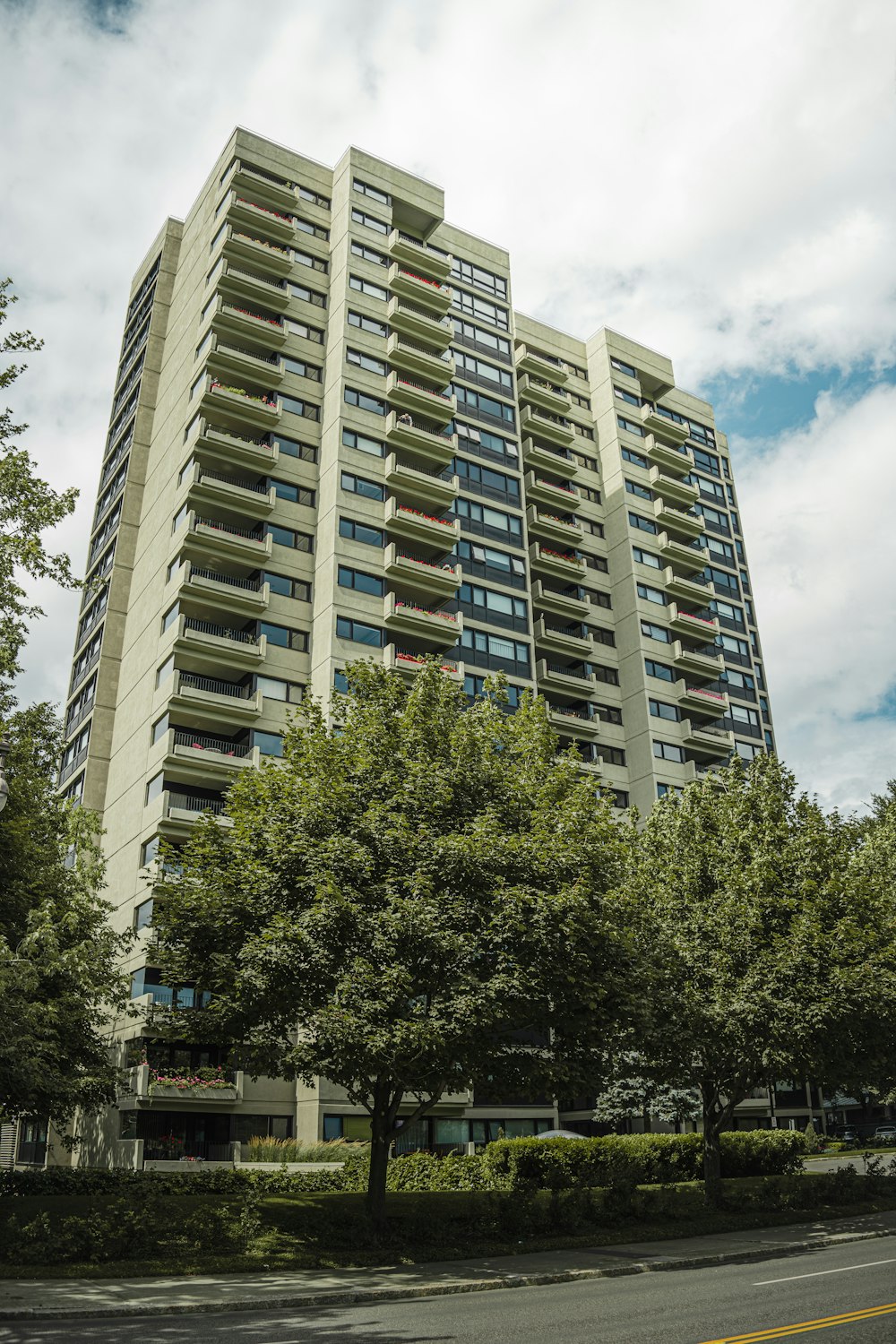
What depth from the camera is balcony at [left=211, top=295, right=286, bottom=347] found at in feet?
183

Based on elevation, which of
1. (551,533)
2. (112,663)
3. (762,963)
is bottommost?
(762,963)

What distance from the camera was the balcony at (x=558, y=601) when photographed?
6625 cm

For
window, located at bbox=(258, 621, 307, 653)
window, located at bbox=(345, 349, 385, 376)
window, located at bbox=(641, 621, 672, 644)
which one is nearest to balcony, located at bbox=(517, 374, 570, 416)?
window, located at bbox=(345, 349, 385, 376)

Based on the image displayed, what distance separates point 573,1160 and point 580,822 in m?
19.1

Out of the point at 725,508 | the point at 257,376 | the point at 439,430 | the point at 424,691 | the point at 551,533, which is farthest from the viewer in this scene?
the point at 725,508

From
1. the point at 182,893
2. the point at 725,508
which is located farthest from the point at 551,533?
the point at 182,893

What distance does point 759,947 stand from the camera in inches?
1185

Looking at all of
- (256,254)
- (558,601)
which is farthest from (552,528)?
(256,254)

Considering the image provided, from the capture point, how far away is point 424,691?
2797 cm

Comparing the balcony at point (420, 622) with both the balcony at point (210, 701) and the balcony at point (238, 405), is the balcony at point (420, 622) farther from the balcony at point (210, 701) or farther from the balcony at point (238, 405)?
the balcony at point (238, 405)

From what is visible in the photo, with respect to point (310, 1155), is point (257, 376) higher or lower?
higher

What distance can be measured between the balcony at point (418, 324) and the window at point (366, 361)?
10.4 feet

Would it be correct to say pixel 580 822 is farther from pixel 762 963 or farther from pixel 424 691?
pixel 762 963

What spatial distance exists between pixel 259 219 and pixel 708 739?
4267 centimetres
